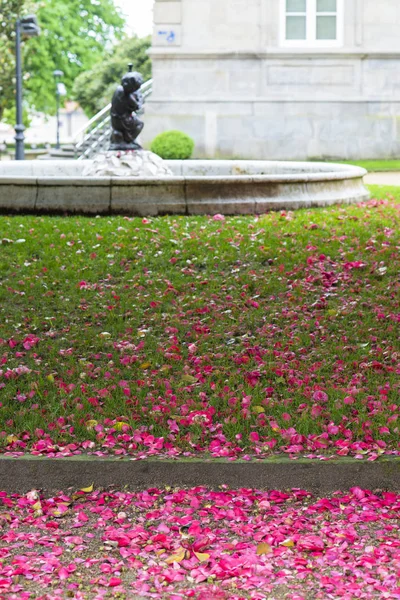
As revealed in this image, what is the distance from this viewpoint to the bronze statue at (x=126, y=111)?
14281mm

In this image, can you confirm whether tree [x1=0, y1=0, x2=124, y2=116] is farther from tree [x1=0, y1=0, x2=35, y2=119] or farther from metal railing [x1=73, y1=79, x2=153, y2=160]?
metal railing [x1=73, y1=79, x2=153, y2=160]

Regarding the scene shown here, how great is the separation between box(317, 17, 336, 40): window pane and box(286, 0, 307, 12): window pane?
0.54 meters

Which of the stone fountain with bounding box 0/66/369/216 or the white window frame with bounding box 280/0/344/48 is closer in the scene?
the stone fountain with bounding box 0/66/369/216

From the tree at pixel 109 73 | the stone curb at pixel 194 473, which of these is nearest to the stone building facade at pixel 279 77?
the tree at pixel 109 73

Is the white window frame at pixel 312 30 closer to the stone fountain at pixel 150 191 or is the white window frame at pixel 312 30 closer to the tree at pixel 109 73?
the stone fountain at pixel 150 191

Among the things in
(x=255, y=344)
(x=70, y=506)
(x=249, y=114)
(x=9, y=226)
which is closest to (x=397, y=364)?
(x=255, y=344)

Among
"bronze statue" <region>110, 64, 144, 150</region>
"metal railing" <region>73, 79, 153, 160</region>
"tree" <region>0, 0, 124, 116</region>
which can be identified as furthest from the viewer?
"tree" <region>0, 0, 124, 116</region>

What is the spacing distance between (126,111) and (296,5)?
12.2 metres

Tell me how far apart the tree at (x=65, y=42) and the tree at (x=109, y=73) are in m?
2.93

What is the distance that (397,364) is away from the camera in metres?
6.71

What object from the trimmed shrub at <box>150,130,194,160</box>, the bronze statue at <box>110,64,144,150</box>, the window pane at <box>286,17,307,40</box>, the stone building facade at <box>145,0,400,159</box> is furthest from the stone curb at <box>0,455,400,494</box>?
the window pane at <box>286,17,307,40</box>

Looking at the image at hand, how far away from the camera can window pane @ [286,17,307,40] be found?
2503 cm

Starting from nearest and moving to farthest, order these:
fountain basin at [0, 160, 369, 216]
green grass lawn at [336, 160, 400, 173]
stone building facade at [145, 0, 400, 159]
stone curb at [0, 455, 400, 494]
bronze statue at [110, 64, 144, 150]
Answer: stone curb at [0, 455, 400, 494], fountain basin at [0, 160, 369, 216], bronze statue at [110, 64, 144, 150], green grass lawn at [336, 160, 400, 173], stone building facade at [145, 0, 400, 159]

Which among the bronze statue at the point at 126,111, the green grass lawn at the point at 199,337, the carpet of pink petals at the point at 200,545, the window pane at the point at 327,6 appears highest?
the window pane at the point at 327,6
